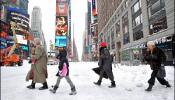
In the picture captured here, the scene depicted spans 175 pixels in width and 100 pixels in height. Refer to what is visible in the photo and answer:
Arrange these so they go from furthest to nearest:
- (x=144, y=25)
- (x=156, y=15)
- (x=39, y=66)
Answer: (x=144, y=25) → (x=156, y=15) → (x=39, y=66)

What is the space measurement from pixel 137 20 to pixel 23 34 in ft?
252

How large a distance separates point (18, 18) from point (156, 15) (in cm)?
8646

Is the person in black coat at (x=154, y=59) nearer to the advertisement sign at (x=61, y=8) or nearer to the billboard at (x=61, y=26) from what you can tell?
the billboard at (x=61, y=26)

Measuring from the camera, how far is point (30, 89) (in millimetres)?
8562

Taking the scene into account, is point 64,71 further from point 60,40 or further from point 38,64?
point 60,40

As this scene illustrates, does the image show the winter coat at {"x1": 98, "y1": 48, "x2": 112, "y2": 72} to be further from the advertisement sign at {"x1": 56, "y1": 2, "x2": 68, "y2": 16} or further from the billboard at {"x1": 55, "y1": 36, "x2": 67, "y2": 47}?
the advertisement sign at {"x1": 56, "y1": 2, "x2": 68, "y2": 16}

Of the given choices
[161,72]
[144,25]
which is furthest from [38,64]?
[144,25]

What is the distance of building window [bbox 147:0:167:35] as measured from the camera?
3012 cm

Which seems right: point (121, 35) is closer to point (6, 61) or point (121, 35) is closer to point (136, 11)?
point (136, 11)

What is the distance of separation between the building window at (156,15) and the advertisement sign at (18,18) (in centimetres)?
7983

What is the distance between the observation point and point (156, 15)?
106 ft

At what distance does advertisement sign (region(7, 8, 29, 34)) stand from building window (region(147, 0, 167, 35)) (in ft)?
262

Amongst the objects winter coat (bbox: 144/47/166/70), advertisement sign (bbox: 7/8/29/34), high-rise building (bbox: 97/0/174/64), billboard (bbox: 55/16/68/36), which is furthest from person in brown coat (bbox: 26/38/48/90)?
advertisement sign (bbox: 7/8/29/34)

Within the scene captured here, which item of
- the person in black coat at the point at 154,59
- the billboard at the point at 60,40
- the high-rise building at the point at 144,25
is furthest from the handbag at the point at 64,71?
the billboard at the point at 60,40
